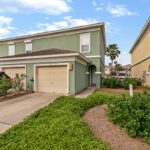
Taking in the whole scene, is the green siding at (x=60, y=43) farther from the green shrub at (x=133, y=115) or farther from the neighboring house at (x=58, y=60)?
the green shrub at (x=133, y=115)

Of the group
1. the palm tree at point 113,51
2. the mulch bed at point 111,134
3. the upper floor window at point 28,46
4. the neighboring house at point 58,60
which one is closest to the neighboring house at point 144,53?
the neighboring house at point 58,60

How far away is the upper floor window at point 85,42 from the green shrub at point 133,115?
11.5m

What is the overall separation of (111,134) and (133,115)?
879 mm

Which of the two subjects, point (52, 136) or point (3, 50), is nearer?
point (52, 136)

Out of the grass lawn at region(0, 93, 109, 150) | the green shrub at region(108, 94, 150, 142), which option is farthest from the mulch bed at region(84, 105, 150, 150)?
the grass lawn at region(0, 93, 109, 150)

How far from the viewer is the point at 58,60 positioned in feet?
41.5

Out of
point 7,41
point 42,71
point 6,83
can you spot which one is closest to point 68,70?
point 42,71

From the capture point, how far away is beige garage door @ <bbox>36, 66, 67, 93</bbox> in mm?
12688

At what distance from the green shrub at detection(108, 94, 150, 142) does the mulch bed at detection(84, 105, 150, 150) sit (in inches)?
7.1

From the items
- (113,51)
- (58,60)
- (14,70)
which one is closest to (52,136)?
(58,60)

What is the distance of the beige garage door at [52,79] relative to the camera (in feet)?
41.6

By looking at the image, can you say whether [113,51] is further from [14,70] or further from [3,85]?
[3,85]

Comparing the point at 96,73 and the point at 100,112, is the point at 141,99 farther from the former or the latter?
the point at 96,73

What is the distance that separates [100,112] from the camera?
252 inches
